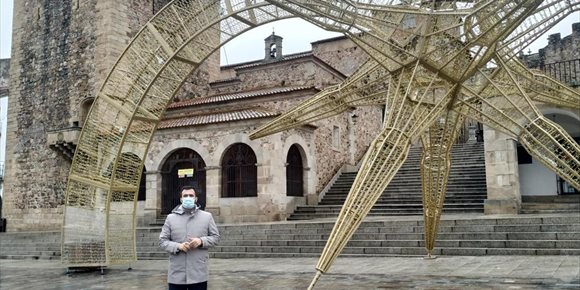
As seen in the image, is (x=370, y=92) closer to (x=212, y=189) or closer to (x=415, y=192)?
(x=415, y=192)

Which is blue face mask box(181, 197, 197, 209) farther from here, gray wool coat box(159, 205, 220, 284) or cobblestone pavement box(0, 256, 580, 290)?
cobblestone pavement box(0, 256, 580, 290)

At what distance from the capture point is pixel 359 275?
28.9 ft

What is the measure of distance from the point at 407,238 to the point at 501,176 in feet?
18.5

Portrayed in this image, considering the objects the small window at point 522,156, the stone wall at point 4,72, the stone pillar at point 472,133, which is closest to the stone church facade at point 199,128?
the small window at point 522,156

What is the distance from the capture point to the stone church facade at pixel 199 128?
63.2ft

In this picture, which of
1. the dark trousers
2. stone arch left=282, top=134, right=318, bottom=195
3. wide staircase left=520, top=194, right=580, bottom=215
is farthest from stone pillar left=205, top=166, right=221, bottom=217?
the dark trousers

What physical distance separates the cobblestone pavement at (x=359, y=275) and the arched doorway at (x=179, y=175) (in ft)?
28.0

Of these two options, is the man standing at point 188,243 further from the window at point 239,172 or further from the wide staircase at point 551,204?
the window at point 239,172

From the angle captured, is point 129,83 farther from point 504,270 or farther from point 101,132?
point 504,270

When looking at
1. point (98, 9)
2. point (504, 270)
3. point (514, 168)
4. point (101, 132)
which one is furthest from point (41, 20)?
point (504, 270)

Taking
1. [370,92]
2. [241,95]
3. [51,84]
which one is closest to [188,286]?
[370,92]

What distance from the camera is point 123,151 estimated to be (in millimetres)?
10156

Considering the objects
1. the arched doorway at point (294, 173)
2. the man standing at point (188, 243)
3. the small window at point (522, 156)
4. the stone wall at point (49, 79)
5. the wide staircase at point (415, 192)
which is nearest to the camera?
the man standing at point (188, 243)

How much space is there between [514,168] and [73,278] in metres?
13.1
